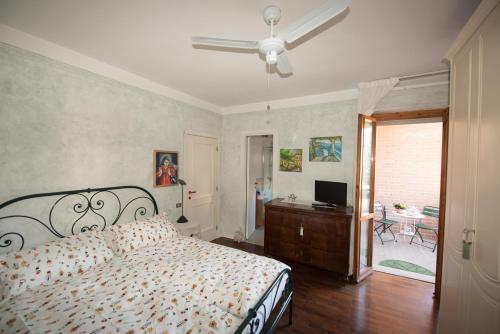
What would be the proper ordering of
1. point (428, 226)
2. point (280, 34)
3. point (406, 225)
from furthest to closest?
point (406, 225) → point (428, 226) → point (280, 34)

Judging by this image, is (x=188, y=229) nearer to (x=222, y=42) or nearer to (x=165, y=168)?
(x=165, y=168)

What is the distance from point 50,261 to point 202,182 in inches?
92.5

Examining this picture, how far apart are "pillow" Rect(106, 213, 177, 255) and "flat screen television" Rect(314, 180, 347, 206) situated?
222 cm

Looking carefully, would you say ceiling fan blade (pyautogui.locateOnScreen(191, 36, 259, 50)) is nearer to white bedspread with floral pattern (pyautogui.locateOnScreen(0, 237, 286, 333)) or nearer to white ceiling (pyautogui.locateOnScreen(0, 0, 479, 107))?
white ceiling (pyautogui.locateOnScreen(0, 0, 479, 107))

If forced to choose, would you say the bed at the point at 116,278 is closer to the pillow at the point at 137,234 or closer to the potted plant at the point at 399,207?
the pillow at the point at 137,234

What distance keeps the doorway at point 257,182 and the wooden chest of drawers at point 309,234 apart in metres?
0.89

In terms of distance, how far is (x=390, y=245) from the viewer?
406 centimetres

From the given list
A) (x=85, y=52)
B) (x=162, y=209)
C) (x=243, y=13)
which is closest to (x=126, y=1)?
(x=243, y=13)

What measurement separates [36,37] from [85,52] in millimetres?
357

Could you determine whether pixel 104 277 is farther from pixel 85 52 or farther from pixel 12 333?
pixel 85 52

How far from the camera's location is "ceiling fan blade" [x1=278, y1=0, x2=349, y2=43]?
0.97 metres

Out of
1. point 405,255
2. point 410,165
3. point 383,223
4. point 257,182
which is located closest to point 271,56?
point 257,182

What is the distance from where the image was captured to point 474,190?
4.06 ft

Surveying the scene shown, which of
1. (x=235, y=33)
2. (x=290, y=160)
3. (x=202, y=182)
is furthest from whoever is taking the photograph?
(x=202, y=182)
